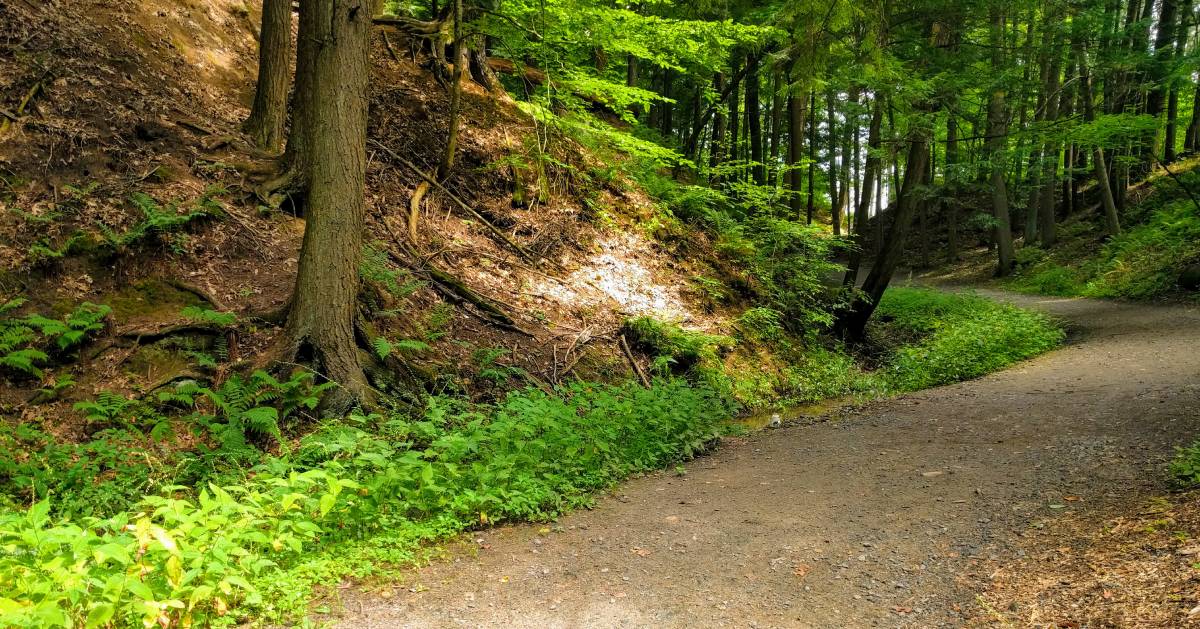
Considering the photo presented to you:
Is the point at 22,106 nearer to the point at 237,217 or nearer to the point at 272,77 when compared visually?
the point at 237,217

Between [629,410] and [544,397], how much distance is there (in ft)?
3.23

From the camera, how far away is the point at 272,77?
30.8ft

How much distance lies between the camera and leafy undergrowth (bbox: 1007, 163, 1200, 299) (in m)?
15.5

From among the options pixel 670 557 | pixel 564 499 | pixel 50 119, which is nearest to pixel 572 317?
pixel 564 499

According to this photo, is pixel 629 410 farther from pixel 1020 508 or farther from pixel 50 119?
pixel 50 119

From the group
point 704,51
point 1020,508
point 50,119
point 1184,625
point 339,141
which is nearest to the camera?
point 1184,625

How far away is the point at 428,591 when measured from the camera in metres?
3.78

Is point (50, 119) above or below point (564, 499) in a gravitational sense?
above

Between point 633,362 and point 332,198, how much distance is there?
4867 millimetres

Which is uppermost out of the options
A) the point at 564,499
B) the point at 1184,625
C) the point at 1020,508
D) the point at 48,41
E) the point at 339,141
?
the point at 48,41

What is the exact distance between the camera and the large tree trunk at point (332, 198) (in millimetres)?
6379

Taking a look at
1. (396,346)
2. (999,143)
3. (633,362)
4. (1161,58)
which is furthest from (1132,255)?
(396,346)

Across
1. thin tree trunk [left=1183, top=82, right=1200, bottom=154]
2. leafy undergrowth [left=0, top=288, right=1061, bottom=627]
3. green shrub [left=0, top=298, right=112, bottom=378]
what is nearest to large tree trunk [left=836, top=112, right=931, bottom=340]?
leafy undergrowth [left=0, top=288, right=1061, bottom=627]

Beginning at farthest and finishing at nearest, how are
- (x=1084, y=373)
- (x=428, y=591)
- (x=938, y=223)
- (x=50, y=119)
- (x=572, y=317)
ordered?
(x=938, y=223) < (x=572, y=317) < (x=1084, y=373) < (x=50, y=119) < (x=428, y=591)
